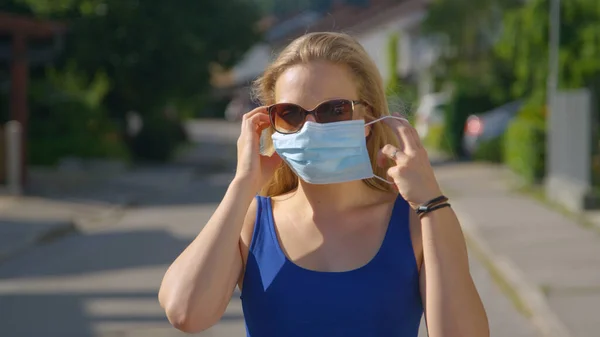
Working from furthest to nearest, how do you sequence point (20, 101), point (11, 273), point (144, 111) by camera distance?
1. point (144, 111)
2. point (20, 101)
3. point (11, 273)

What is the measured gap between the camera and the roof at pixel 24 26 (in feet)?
67.5

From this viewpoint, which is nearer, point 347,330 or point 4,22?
point 347,330

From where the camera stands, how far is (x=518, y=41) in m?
22.9

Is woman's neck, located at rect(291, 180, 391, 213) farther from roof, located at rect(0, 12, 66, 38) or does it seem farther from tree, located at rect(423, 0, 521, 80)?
tree, located at rect(423, 0, 521, 80)

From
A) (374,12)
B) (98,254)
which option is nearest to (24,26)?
(98,254)

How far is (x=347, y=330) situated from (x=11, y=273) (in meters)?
9.59

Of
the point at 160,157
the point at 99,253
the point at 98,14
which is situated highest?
the point at 98,14

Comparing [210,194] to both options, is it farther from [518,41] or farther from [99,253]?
[99,253]

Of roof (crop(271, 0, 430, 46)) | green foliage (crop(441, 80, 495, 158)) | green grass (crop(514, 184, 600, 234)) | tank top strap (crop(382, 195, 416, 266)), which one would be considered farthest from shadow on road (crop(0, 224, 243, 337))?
roof (crop(271, 0, 430, 46))

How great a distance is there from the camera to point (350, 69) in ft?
9.50

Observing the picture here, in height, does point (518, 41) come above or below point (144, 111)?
above

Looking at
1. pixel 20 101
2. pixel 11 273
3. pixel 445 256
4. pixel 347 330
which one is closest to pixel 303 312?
pixel 347 330

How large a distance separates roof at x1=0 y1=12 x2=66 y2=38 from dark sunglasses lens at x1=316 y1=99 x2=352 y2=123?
1857 centimetres

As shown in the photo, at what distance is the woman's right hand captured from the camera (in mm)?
2936
